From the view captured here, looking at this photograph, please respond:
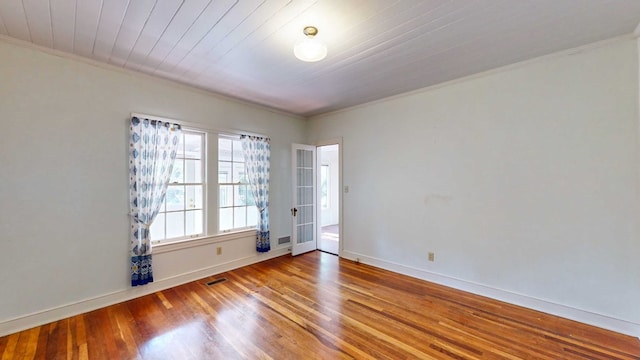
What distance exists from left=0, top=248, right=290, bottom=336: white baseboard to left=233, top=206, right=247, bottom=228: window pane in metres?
0.56

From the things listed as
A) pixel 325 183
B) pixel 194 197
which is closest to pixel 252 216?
pixel 194 197

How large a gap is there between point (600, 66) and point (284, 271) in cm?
438

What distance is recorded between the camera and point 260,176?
4.31 m

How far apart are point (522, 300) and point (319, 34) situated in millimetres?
3546

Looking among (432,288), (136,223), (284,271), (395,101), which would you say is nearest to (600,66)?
(395,101)

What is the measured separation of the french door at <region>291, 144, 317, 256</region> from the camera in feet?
15.9

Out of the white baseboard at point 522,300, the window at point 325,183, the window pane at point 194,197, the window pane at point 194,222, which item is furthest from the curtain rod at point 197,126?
the window at point 325,183

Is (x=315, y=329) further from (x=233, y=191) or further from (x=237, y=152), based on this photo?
(x=237, y=152)

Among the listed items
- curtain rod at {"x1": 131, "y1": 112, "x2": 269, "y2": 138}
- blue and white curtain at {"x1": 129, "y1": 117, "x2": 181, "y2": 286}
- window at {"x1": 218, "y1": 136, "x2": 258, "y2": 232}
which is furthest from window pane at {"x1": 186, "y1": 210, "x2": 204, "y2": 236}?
curtain rod at {"x1": 131, "y1": 112, "x2": 269, "y2": 138}

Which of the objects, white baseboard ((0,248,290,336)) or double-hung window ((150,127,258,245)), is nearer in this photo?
white baseboard ((0,248,290,336))

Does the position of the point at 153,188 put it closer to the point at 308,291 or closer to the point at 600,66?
the point at 308,291

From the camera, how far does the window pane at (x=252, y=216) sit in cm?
439

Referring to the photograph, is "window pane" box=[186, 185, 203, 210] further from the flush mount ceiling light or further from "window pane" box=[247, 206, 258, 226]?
the flush mount ceiling light

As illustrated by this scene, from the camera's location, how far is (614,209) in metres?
2.39
